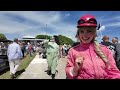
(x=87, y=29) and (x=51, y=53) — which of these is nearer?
(x=87, y=29)

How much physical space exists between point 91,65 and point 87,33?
0.50ft

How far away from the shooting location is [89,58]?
171cm

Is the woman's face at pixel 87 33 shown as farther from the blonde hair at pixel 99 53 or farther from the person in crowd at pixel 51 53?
the person in crowd at pixel 51 53

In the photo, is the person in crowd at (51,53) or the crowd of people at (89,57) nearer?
the crowd of people at (89,57)

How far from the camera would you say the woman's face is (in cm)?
170

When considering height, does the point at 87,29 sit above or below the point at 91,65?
above

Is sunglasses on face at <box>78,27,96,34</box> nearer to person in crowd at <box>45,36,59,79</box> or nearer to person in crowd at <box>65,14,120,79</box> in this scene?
person in crowd at <box>65,14,120,79</box>

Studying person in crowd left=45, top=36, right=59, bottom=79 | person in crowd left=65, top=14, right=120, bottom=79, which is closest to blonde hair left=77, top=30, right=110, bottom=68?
person in crowd left=65, top=14, right=120, bottom=79

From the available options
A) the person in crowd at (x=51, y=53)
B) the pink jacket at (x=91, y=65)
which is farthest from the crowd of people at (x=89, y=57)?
the person in crowd at (x=51, y=53)

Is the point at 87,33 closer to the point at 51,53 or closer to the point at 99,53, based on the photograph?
the point at 99,53

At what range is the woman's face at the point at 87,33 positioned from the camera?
170 cm

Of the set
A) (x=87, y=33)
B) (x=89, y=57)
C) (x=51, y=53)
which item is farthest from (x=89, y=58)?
(x=51, y=53)
